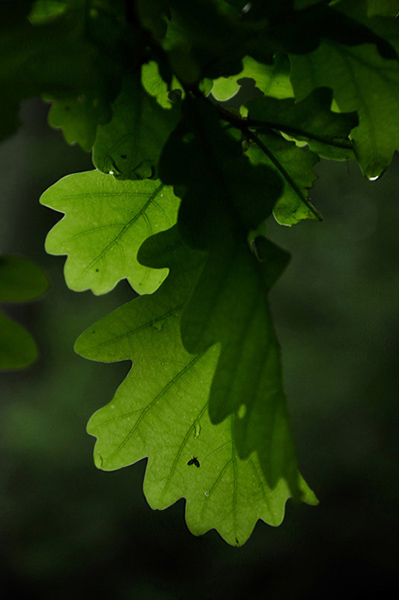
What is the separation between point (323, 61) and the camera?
2.43 ft

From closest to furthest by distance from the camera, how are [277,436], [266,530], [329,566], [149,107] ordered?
[277,436] → [149,107] → [266,530] → [329,566]

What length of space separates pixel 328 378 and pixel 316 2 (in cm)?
703

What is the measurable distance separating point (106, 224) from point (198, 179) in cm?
29

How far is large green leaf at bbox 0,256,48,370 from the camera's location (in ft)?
1.90

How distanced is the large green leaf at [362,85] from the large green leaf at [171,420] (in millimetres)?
309

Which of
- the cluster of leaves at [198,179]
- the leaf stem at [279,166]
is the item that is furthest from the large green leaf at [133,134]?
the leaf stem at [279,166]

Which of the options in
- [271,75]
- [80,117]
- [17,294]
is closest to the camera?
[17,294]

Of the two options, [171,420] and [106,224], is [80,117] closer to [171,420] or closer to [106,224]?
[106,224]

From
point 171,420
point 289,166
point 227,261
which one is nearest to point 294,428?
point 171,420

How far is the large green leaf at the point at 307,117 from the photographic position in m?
0.72

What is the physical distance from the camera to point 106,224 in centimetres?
90

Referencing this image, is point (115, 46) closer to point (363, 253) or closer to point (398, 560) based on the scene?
point (363, 253)

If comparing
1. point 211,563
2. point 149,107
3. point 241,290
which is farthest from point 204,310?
point 211,563

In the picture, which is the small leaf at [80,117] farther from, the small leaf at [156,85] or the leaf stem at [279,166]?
the leaf stem at [279,166]
